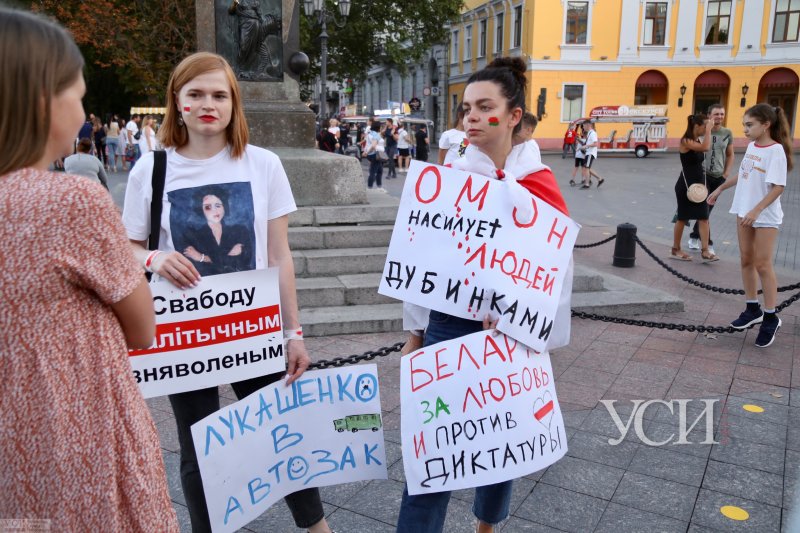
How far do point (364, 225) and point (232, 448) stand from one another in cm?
489

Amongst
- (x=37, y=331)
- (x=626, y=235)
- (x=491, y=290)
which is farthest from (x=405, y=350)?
(x=626, y=235)

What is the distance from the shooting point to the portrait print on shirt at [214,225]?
227 cm

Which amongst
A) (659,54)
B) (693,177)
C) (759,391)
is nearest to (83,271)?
(759,391)

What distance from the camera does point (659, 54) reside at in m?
35.7

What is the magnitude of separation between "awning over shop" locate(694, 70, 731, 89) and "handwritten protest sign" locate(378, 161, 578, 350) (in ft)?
125

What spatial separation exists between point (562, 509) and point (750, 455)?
1204 mm

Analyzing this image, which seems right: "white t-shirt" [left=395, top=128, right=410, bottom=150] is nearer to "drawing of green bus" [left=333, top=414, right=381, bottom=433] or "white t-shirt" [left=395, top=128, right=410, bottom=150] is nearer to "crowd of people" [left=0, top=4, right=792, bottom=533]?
"drawing of green bus" [left=333, top=414, right=381, bottom=433]

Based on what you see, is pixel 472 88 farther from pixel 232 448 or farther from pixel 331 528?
pixel 331 528

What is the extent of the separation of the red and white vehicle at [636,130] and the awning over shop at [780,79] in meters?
7.43

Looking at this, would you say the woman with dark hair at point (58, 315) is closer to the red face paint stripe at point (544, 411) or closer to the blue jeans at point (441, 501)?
the blue jeans at point (441, 501)

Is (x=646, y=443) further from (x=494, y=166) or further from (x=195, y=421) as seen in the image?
(x=195, y=421)

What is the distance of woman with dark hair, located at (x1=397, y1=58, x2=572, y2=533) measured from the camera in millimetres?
2365

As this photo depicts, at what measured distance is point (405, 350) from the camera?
2.71 metres

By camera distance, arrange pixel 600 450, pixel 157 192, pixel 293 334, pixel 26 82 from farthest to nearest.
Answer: pixel 600 450, pixel 293 334, pixel 157 192, pixel 26 82
